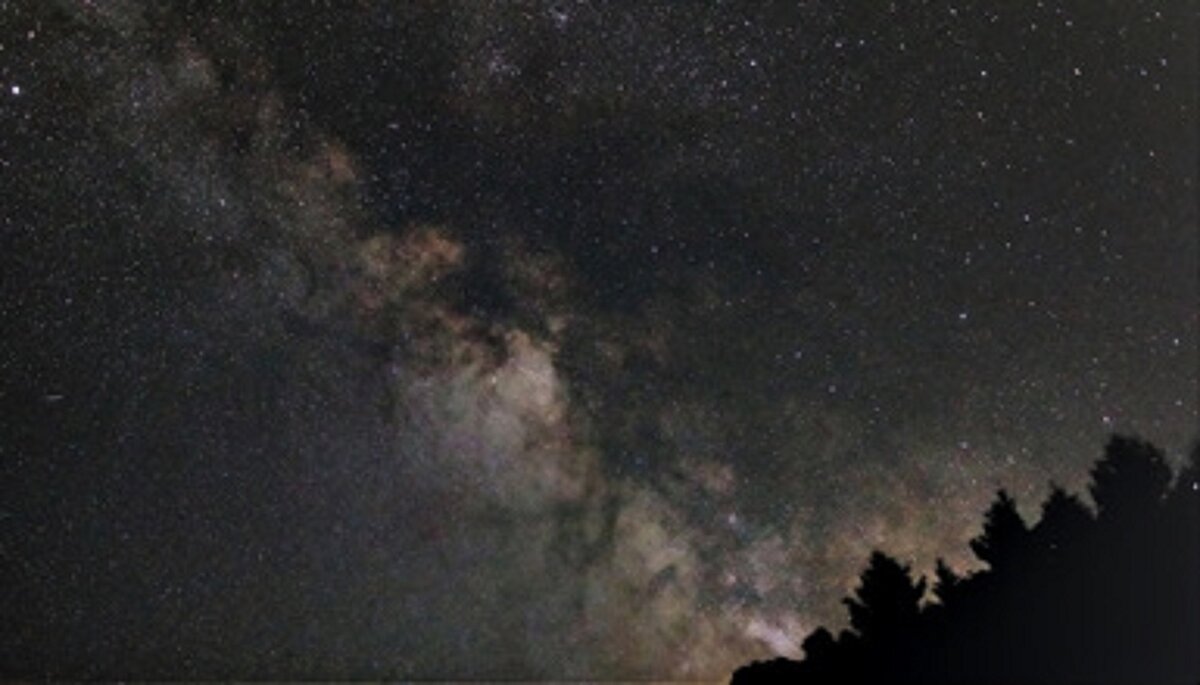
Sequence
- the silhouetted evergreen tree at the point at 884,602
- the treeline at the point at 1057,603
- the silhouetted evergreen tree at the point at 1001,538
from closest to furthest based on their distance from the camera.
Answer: the treeline at the point at 1057,603 < the silhouetted evergreen tree at the point at 1001,538 < the silhouetted evergreen tree at the point at 884,602

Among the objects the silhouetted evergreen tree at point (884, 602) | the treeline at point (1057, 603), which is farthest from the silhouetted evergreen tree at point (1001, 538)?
the silhouetted evergreen tree at point (884, 602)

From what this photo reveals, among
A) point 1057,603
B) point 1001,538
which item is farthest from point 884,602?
point 1057,603

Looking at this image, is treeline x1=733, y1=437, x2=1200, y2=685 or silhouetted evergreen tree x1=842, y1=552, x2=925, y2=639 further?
silhouetted evergreen tree x1=842, y1=552, x2=925, y2=639

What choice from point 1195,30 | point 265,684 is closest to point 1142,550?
point 1195,30

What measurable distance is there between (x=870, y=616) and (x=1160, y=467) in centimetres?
901

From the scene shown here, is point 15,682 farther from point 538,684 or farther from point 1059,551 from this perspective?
point 1059,551

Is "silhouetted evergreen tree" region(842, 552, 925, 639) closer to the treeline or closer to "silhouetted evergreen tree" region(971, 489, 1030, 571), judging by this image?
the treeline

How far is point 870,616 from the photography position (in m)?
29.8

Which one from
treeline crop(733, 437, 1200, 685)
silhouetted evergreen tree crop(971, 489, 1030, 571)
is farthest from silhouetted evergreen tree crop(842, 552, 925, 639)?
silhouetted evergreen tree crop(971, 489, 1030, 571)

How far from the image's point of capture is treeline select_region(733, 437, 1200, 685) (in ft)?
75.6

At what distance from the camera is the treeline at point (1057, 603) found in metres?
23.0

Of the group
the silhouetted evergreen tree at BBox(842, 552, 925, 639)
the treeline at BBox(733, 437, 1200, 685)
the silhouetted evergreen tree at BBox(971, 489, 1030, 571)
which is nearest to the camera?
the treeline at BBox(733, 437, 1200, 685)

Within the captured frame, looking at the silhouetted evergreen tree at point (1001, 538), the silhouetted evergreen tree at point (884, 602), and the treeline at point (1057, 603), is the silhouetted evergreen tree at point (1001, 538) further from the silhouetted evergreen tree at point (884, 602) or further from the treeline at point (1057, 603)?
the silhouetted evergreen tree at point (884, 602)

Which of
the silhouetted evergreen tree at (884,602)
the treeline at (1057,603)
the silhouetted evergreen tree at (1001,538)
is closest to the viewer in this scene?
the treeline at (1057,603)
